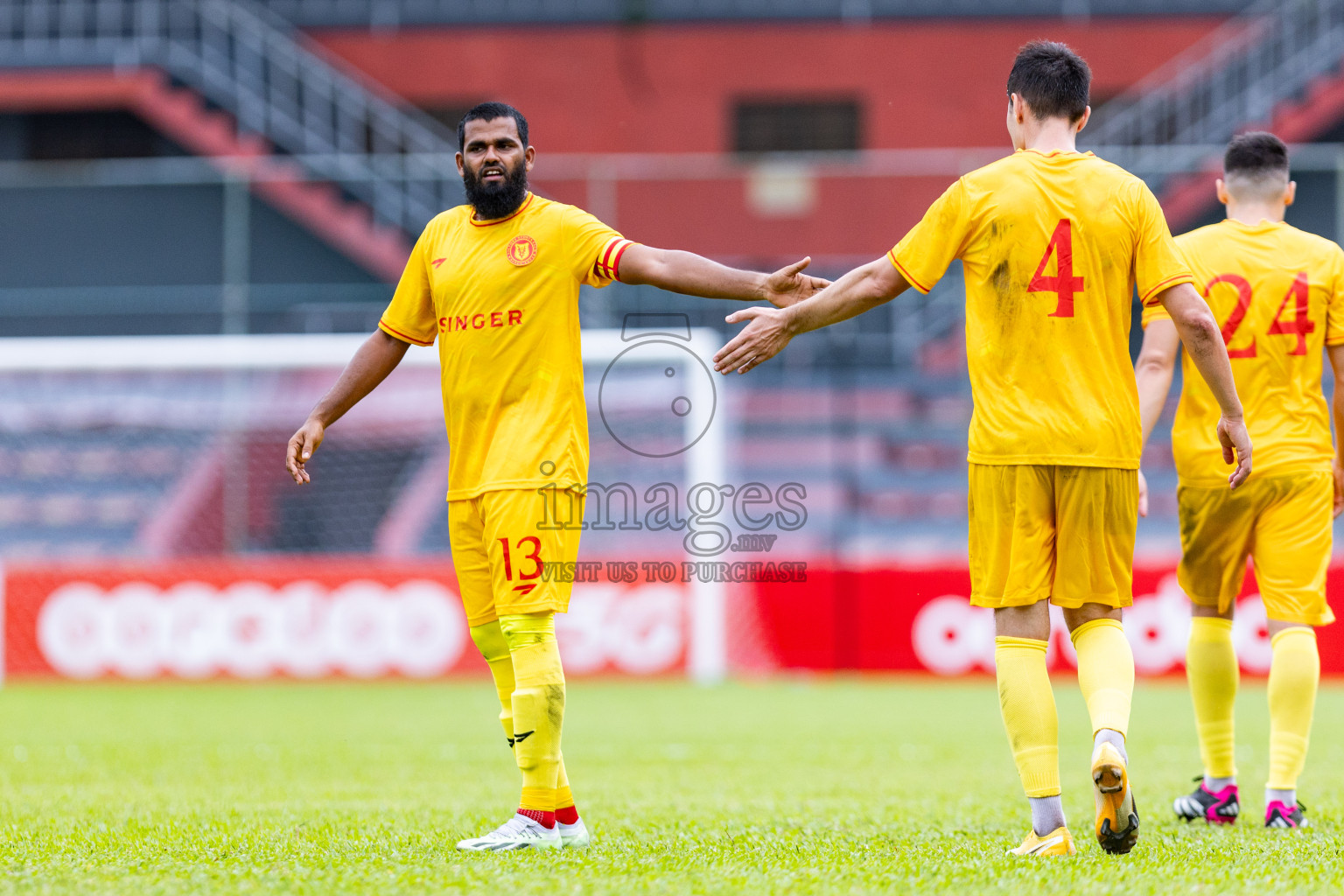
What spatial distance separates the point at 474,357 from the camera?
496 centimetres

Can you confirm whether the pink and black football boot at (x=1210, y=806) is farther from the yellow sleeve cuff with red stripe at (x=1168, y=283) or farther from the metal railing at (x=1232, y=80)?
the metal railing at (x=1232, y=80)

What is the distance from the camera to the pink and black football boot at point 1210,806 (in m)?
5.42

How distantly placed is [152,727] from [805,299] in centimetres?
643

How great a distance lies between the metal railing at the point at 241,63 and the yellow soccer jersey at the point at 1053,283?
47.1ft

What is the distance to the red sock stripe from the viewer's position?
471 centimetres

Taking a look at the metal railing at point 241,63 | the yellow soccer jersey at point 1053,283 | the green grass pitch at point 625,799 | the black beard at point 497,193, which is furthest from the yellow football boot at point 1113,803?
the metal railing at point 241,63

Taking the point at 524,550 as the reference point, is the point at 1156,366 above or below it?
above

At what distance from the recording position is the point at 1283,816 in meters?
5.19

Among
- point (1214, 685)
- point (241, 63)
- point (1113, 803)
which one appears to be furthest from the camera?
point (241, 63)

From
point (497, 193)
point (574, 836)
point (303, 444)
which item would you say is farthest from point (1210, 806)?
point (303, 444)

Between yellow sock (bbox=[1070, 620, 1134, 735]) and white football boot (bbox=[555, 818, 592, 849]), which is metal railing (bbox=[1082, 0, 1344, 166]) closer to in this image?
yellow sock (bbox=[1070, 620, 1134, 735])

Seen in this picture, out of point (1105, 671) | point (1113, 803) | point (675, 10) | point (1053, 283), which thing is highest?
point (675, 10)

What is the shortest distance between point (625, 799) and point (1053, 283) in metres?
2.81

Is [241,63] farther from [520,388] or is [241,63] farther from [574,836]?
[574,836]
